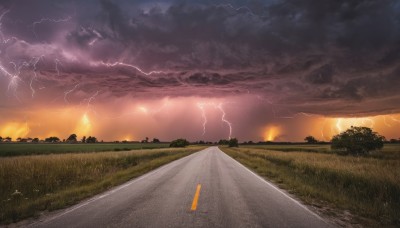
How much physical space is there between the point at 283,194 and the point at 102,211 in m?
5.83

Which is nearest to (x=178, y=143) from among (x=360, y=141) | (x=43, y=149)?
(x=43, y=149)

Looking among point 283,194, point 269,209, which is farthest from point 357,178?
point 269,209

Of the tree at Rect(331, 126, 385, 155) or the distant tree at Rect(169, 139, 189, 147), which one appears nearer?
the tree at Rect(331, 126, 385, 155)

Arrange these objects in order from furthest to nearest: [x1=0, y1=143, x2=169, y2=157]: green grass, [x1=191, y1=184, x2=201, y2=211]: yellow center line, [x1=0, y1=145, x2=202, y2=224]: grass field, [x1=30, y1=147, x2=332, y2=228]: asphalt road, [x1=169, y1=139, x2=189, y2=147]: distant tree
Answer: [x1=169, y1=139, x2=189, y2=147]: distant tree, [x1=0, y1=143, x2=169, y2=157]: green grass, [x1=0, y1=145, x2=202, y2=224]: grass field, [x1=191, y1=184, x2=201, y2=211]: yellow center line, [x1=30, y1=147, x2=332, y2=228]: asphalt road

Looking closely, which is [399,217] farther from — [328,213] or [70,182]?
[70,182]

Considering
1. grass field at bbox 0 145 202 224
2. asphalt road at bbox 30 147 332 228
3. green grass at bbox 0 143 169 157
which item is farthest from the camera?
green grass at bbox 0 143 169 157

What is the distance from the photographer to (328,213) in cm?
662

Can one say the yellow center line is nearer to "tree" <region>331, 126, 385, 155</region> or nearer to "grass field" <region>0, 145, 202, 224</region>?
"grass field" <region>0, 145, 202, 224</region>

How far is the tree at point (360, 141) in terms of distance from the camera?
120 feet

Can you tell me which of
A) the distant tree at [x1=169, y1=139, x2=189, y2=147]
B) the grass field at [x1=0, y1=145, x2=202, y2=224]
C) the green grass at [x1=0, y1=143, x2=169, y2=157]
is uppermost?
the distant tree at [x1=169, y1=139, x2=189, y2=147]

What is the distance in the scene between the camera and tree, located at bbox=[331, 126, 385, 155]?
36656 millimetres

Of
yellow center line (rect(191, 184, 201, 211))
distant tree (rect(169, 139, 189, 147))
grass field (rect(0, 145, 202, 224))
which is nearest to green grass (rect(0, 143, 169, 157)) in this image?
grass field (rect(0, 145, 202, 224))

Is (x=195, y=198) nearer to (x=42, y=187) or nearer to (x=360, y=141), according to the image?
(x=42, y=187)

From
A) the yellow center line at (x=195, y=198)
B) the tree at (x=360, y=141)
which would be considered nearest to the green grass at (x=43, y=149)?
the yellow center line at (x=195, y=198)
